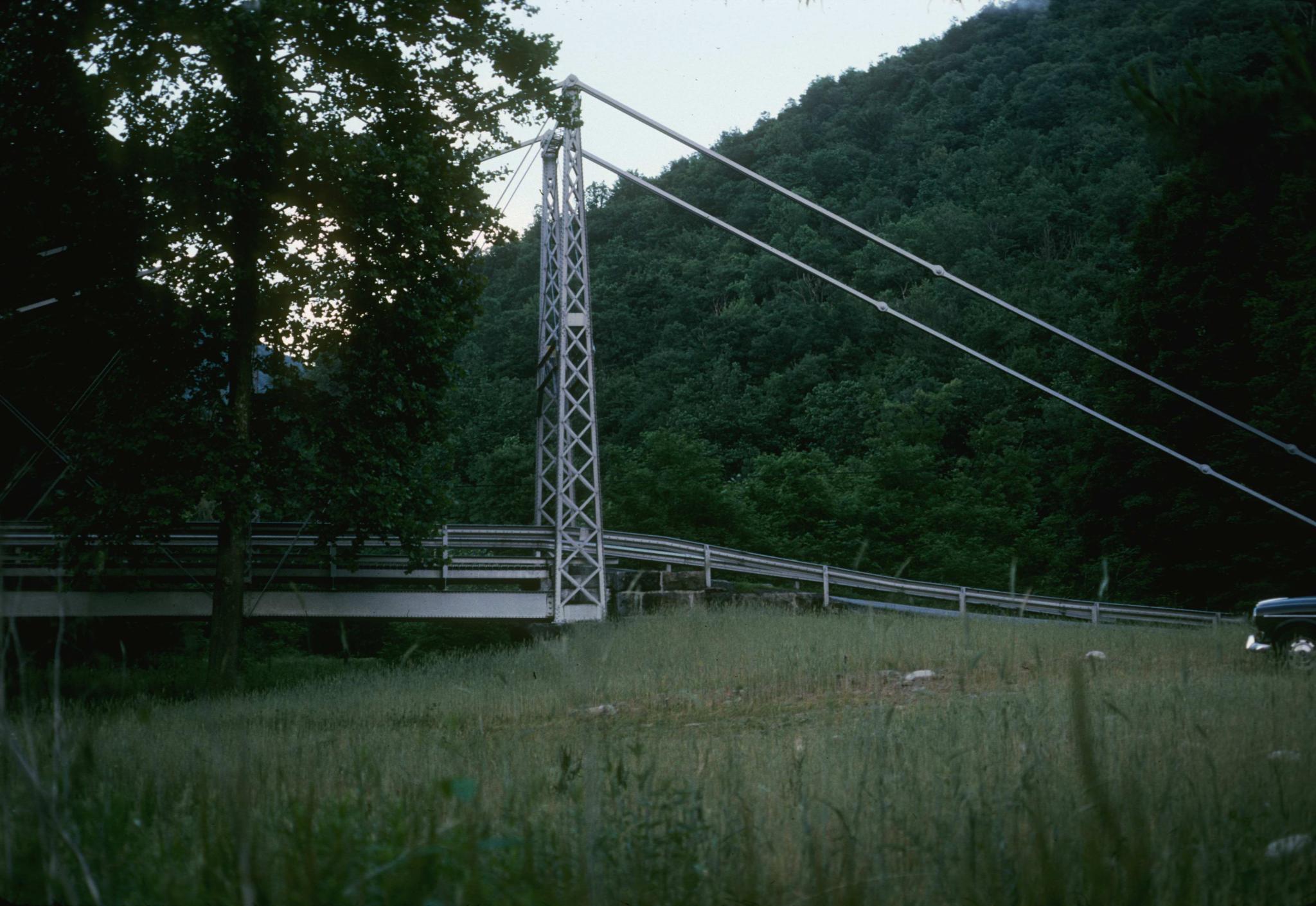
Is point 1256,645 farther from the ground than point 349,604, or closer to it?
farther from the ground

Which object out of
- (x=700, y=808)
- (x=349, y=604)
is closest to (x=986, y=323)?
(x=349, y=604)

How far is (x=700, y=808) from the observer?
4160 mm

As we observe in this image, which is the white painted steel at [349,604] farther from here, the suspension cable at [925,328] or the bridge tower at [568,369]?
the suspension cable at [925,328]

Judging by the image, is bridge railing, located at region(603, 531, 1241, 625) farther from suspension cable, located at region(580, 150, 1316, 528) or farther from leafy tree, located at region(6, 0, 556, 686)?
leafy tree, located at region(6, 0, 556, 686)

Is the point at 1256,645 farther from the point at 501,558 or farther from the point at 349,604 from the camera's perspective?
the point at 501,558

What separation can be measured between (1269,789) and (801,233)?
2549 inches

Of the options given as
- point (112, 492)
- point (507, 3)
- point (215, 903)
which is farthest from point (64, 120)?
point (215, 903)

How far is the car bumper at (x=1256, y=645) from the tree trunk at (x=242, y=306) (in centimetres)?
1284

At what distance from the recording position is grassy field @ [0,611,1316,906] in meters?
3.38

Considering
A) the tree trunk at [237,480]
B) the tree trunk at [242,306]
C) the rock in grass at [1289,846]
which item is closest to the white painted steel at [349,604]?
the tree trunk at [242,306]

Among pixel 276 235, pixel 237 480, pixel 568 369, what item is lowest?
pixel 237 480

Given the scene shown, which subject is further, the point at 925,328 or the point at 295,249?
the point at 295,249

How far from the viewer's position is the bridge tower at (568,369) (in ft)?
75.5

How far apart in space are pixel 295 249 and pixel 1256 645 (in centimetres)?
1465
